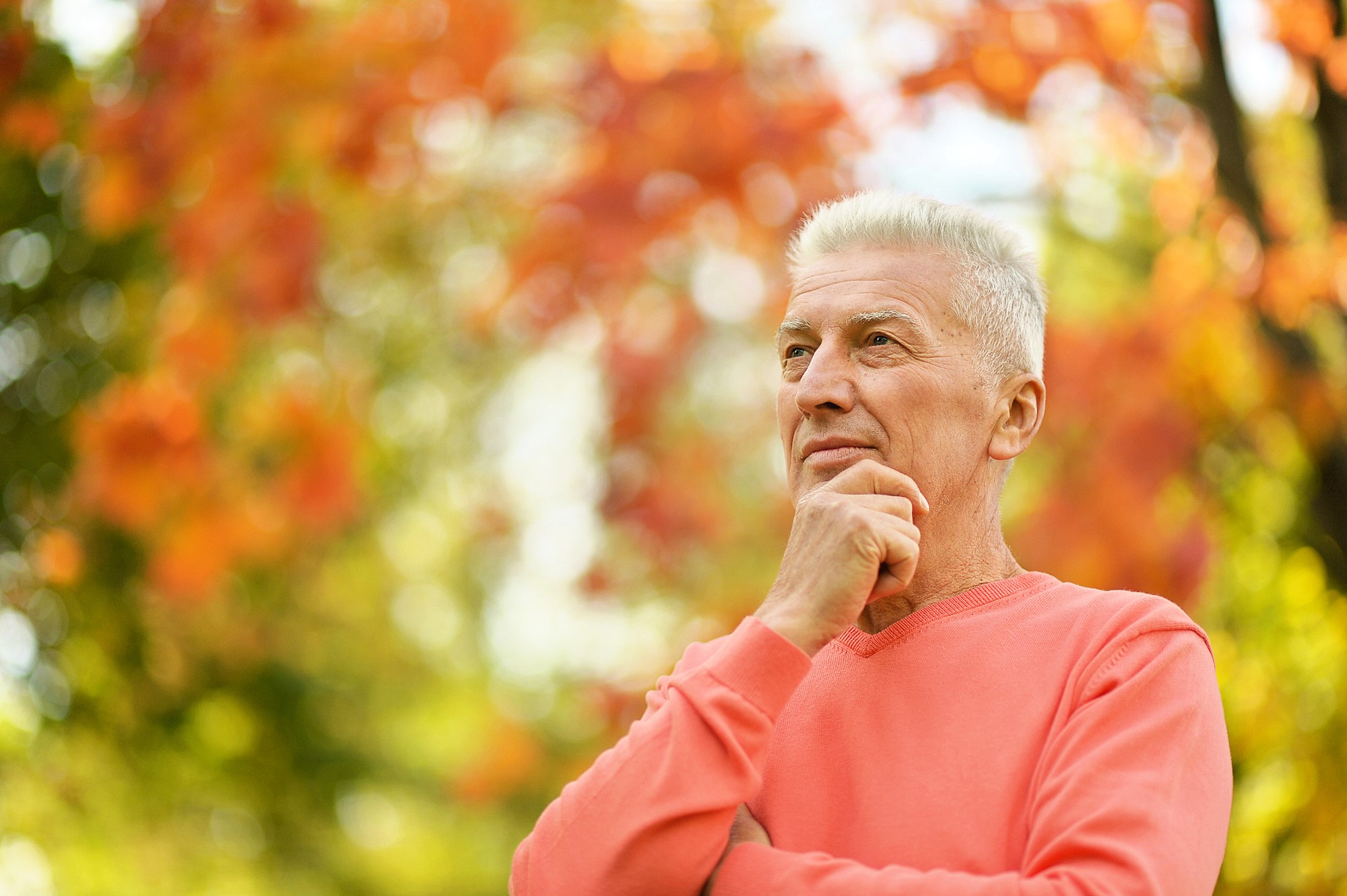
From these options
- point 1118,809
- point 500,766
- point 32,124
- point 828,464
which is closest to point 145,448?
point 32,124

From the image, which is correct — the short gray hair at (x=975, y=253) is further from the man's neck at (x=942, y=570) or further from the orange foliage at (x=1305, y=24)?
the orange foliage at (x=1305, y=24)

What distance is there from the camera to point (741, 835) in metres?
1.74

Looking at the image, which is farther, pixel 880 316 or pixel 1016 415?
pixel 1016 415

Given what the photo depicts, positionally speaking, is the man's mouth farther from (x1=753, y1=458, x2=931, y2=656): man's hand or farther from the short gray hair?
the short gray hair

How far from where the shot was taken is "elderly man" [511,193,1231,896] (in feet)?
5.20

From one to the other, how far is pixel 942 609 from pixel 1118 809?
436 mm

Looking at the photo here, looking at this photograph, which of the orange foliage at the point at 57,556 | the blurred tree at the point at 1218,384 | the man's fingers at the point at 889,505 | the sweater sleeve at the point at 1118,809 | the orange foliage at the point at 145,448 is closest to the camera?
the sweater sleeve at the point at 1118,809

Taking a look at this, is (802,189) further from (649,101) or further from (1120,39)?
(1120,39)

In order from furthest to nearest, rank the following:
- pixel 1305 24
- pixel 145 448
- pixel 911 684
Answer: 1. pixel 145 448
2. pixel 1305 24
3. pixel 911 684

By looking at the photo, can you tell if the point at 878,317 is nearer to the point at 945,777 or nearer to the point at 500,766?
the point at 945,777

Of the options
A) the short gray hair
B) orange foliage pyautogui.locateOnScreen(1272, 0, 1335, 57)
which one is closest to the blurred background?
orange foliage pyautogui.locateOnScreen(1272, 0, 1335, 57)

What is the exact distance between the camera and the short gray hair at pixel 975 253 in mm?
1947

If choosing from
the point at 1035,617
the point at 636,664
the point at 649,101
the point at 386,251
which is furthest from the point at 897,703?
the point at 386,251

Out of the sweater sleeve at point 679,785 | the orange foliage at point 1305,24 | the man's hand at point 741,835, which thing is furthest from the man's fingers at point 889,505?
the orange foliage at point 1305,24
